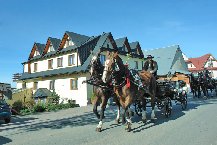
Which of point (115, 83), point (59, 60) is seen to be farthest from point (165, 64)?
point (115, 83)

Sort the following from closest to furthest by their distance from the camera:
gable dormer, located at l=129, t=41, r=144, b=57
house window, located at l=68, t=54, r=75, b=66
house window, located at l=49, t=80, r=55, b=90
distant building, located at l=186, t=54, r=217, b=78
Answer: house window, located at l=68, t=54, r=75, b=66 < house window, located at l=49, t=80, r=55, b=90 < gable dormer, located at l=129, t=41, r=144, b=57 < distant building, located at l=186, t=54, r=217, b=78

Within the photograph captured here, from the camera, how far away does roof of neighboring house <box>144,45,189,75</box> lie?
5544 cm

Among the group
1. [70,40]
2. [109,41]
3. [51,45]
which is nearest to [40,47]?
[51,45]

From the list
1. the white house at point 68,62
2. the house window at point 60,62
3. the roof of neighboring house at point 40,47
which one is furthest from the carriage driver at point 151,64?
the roof of neighboring house at point 40,47

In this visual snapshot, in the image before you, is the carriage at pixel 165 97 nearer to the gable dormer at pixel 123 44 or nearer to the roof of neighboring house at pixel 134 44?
the gable dormer at pixel 123 44

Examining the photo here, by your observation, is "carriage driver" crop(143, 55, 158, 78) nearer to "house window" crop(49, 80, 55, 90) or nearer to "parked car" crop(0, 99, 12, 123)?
"parked car" crop(0, 99, 12, 123)

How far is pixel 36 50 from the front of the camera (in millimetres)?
45344

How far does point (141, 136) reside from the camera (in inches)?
356

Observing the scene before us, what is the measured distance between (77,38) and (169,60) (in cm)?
2497

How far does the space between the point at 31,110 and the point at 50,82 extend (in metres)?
13.6

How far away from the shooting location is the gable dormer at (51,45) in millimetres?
41200

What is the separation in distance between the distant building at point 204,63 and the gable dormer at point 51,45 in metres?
50.1

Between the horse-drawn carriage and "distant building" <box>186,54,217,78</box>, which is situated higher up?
"distant building" <box>186,54,217,78</box>

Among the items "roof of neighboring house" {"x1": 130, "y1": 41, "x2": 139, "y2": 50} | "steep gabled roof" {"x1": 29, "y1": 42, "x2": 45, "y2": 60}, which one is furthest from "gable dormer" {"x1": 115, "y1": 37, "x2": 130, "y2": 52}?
"steep gabled roof" {"x1": 29, "y1": 42, "x2": 45, "y2": 60}
